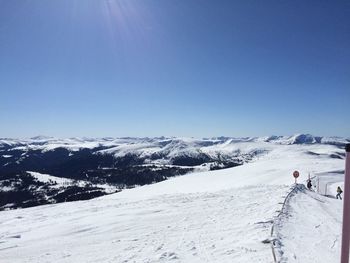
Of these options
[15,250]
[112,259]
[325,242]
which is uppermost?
[325,242]

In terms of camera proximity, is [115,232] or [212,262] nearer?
[212,262]

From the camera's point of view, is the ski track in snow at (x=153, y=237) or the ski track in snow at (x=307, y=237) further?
the ski track in snow at (x=153, y=237)

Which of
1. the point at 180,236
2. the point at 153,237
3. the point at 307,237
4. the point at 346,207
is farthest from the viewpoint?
the point at 153,237

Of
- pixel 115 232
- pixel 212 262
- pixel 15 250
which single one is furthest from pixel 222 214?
pixel 15 250

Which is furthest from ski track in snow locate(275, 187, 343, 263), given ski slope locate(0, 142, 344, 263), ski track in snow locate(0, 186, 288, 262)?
ski track in snow locate(0, 186, 288, 262)

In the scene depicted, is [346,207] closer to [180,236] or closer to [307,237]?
[307,237]

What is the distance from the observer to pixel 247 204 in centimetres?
2375

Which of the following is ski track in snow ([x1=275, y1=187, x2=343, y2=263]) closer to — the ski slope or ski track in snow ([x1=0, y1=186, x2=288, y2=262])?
the ski slope

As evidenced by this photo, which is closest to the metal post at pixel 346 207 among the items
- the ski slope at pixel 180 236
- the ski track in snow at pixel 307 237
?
the ski track in snow at pixel 307 237

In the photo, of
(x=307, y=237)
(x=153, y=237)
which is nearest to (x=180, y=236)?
(x=153, y=237)

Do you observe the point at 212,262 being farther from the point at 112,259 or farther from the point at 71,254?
the point at 71,254

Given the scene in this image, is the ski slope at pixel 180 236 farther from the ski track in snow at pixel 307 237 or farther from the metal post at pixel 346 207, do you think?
the metal post at pixel 346 207

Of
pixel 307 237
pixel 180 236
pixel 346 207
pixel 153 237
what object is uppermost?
pixel 346 207

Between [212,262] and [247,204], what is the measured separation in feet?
42.4
